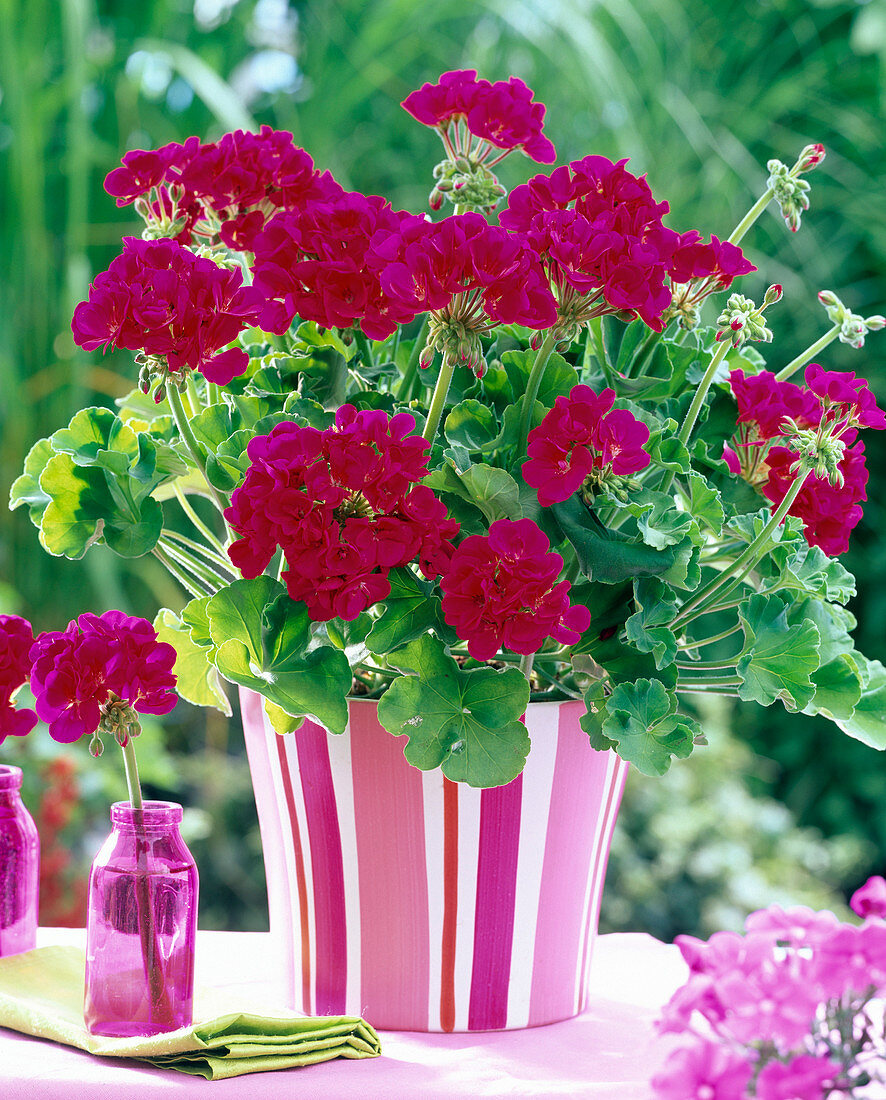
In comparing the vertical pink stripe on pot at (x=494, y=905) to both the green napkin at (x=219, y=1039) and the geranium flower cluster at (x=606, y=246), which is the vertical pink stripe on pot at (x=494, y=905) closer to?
the green napkin at (x=219, y=1039)

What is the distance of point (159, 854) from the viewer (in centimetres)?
59

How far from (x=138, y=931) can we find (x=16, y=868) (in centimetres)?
15

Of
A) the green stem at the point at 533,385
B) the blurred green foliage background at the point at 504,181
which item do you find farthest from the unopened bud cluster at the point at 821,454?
the blurred green foliage background at the point at 504,181

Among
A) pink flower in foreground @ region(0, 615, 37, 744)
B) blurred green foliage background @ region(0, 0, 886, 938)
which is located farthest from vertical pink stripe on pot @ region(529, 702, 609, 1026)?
blurred green foliage background @ region(0, 0, 886, 938)

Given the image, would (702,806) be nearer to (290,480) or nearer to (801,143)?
(801,143)

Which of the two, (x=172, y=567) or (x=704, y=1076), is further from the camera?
(x=172, y=567)

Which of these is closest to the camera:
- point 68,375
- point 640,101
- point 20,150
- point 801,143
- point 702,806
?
point 20,150

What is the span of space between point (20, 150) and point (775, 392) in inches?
58.2

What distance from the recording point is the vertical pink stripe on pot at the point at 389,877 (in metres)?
0.60

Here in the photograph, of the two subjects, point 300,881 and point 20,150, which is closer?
point 300,881

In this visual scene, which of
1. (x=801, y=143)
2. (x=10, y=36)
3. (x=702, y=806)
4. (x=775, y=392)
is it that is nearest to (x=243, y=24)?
(x=10, y=36)

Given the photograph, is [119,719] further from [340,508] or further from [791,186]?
[791,186]

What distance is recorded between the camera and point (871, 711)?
70 cm

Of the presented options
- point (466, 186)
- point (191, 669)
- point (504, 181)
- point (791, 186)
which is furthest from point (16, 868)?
point (504, 181)
